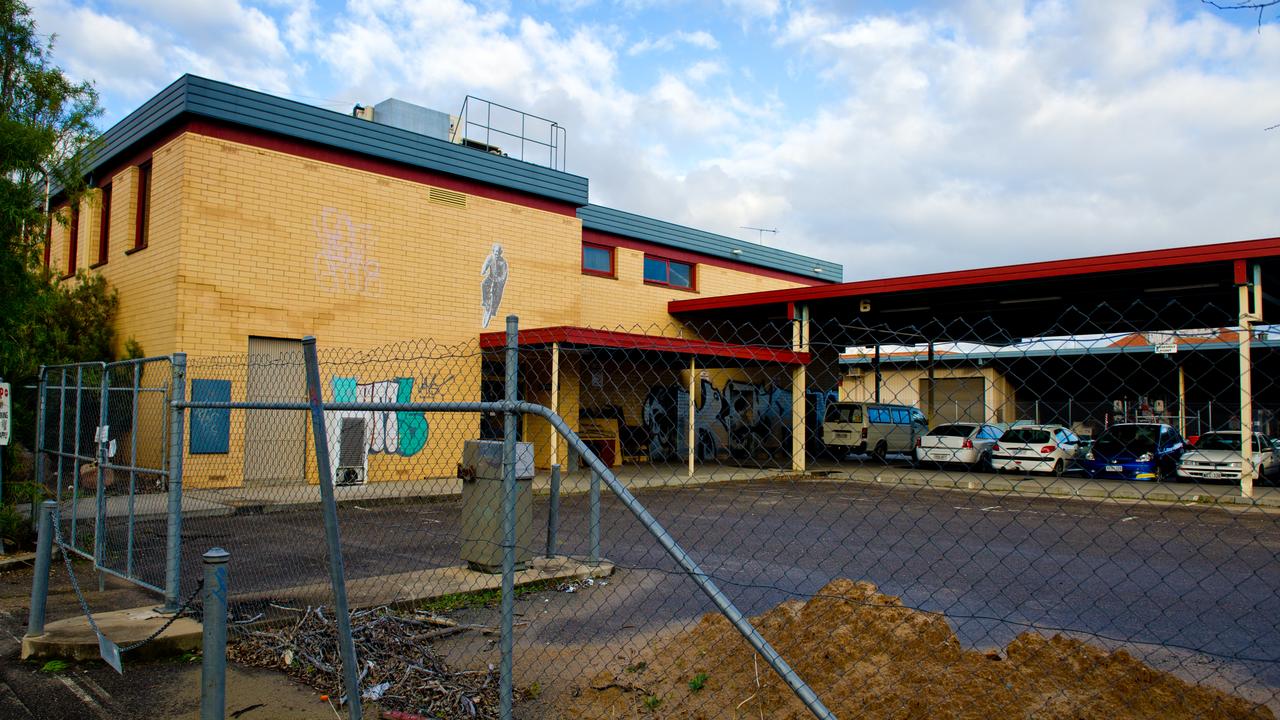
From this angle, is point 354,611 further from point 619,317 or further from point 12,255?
point 619,317

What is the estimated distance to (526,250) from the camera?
794 inches

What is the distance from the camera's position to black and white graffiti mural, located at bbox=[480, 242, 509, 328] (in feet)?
63.9

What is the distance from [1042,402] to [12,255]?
11.0 meters

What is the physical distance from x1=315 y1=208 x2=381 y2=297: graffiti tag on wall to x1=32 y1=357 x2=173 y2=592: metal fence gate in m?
3.87

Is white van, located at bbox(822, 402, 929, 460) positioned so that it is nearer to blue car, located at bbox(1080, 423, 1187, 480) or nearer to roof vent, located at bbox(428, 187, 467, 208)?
roof vent, located at bbox(428, 187, 467, 208)

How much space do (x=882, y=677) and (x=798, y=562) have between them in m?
5.42

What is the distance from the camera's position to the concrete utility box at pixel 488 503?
7.74 meters

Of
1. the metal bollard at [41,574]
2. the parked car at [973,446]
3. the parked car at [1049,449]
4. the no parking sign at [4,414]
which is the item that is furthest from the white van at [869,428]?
the metal bollard at [41,574]

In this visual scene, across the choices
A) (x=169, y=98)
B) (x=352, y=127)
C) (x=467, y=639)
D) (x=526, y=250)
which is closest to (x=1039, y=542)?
(x=467, y=639)

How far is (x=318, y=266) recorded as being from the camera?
16812mm

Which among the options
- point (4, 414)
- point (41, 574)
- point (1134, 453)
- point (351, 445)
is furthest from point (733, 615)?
point (351, 445)

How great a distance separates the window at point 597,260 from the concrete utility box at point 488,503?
53.1 feet

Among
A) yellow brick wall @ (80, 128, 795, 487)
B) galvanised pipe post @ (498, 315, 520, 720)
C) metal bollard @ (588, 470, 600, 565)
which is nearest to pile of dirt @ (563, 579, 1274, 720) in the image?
galvanised pipe post @ (498, 315, 520, 720)

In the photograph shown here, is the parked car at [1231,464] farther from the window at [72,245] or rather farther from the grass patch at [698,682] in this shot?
the window at [72,245]
